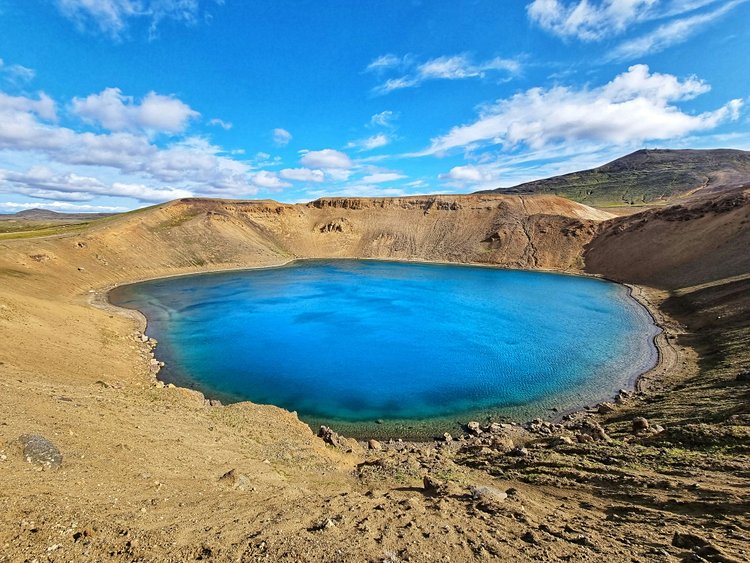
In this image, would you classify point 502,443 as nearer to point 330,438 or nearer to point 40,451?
point 330,438

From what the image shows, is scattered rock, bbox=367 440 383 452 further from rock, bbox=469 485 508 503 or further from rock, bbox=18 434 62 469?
rock, bbox=18 434 62 469

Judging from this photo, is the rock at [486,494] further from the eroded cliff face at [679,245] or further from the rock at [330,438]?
the eroded cliff face at [679,245]

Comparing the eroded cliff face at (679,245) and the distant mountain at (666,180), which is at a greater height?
the distant mountain at (666,180)

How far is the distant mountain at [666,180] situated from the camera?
151375 mm

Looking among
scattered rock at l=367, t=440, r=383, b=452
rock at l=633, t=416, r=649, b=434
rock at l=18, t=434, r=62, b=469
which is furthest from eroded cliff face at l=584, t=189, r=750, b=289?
rock at l=18, t=434, r=62, b=469

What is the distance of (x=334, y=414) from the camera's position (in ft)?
67.1

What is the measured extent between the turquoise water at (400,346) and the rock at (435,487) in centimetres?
840

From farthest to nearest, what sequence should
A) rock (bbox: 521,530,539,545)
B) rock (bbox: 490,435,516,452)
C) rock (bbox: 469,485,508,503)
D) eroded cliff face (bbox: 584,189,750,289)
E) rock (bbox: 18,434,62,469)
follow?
eroded cliff face (bbox: 584,189,750,289), rock (bbox: 490,435,516,452), rock (bbox: 469,485,508,503), rock (bbox: 18,434,62,469), rock (bbox: 521,530,539,545)

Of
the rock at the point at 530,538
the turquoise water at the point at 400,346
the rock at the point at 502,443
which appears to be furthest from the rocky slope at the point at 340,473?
the turquoise water at the point at 400,346

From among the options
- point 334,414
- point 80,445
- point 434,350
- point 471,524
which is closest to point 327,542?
point 471,524

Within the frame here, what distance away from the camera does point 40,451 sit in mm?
8875

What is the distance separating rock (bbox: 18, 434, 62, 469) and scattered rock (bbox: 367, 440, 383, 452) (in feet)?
37.2

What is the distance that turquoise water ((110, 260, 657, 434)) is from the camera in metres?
22.2

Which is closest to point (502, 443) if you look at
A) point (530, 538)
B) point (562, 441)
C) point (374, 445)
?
point (562, 441)
